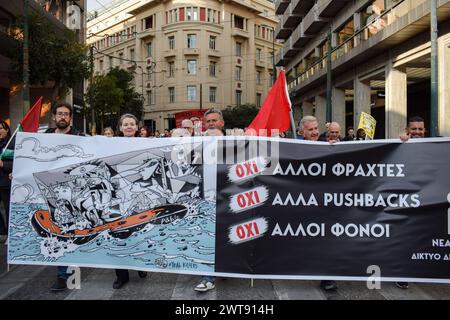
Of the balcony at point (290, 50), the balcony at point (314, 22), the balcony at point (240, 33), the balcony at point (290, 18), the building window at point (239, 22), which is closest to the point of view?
the balcony at point (314, 22)

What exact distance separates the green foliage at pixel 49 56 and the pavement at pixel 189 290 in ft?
47.2

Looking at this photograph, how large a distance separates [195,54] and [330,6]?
31.7 m

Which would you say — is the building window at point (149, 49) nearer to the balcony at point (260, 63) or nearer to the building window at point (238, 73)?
the building window at point (238, 73)

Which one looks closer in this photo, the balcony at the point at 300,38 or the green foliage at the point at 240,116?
the balcony at the point at 300,38

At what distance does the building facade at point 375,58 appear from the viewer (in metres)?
14.8

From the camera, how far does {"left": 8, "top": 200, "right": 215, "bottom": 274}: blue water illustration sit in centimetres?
430

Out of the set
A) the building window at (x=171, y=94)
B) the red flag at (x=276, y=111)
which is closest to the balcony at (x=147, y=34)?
the building window at (x=171, y=94)

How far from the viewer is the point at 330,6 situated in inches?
1005

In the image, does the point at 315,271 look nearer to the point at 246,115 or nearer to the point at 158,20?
the point at 246,115

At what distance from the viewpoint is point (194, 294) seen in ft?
13.7

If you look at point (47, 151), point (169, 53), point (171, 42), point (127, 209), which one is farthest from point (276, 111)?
point (171, 42)

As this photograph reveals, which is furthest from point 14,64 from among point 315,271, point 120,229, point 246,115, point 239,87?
point 239,87

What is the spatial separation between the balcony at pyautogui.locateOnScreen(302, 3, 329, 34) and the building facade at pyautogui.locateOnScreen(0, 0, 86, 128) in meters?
14.8

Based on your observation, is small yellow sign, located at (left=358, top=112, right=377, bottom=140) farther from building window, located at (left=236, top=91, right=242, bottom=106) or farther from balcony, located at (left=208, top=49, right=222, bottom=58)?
building window, located at (left=236, top=91, right=242, bottom=106)
